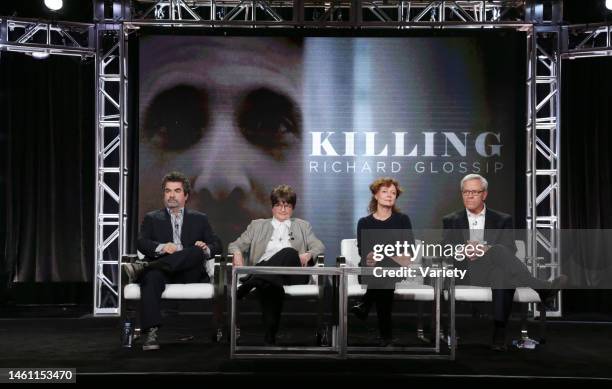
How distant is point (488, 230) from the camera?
5.70 m

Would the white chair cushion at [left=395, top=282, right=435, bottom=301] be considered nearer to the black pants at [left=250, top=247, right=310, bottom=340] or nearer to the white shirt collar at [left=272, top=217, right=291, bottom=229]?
the black pants at [left=250, top=247, right=310, bottom=340]

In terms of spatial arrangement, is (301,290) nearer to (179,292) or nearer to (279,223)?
(279,223)

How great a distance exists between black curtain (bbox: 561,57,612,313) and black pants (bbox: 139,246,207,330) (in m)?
4.12

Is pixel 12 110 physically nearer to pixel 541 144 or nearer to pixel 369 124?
pixel 369 124

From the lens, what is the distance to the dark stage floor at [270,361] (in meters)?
4.34

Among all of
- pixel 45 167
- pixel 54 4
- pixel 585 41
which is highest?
pixel 54 4

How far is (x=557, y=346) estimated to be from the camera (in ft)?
18.4

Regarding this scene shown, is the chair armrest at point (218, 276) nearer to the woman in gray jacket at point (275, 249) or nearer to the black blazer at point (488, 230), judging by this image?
the woman in gray jacket at point (275, 249)

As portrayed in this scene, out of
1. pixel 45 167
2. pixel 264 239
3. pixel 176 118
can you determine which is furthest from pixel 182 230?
pixel 45 167

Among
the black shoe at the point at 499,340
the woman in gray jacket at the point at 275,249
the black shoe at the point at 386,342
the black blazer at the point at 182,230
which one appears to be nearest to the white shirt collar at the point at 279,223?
the woman in gray jacket at the point at 275,249

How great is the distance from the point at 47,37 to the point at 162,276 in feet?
9.54

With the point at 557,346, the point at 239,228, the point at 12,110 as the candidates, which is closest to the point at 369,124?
the point at 239,228

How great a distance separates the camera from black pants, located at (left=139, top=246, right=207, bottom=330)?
527 centimetres

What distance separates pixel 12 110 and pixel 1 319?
2.14m
